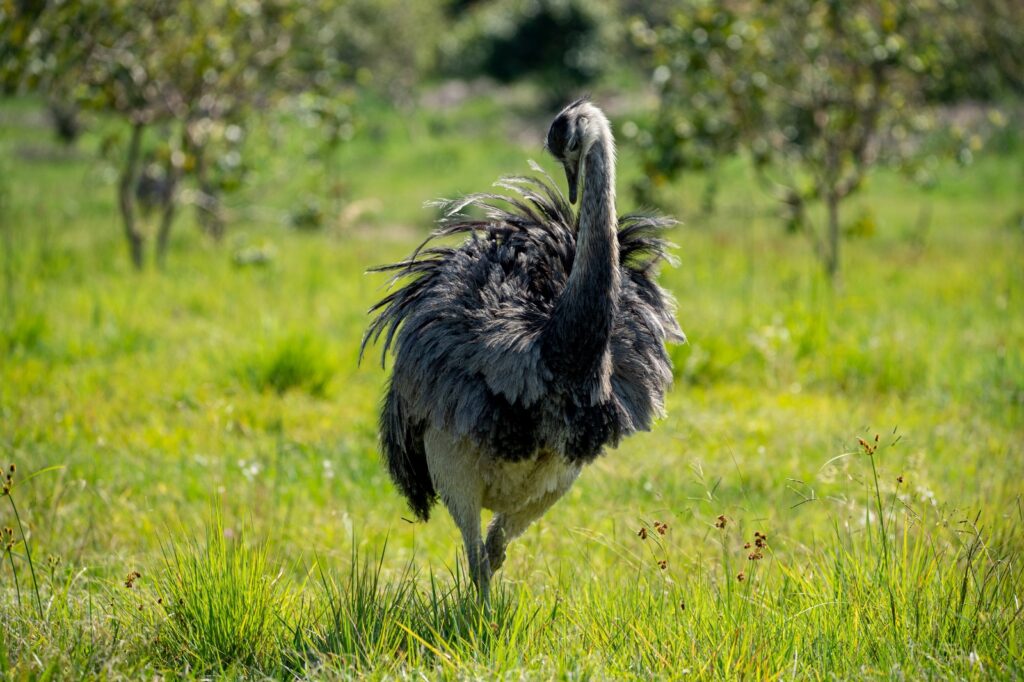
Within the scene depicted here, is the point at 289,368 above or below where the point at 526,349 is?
below

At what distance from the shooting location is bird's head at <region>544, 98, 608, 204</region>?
3.95 m

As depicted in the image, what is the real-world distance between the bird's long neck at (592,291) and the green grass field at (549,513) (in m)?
0.57

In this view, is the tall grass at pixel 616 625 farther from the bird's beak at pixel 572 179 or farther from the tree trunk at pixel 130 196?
the tree trunk at pixel 130 196

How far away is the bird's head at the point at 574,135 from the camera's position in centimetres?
395

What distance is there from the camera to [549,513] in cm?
532

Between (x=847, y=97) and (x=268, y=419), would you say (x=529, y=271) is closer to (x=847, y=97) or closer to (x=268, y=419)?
(x=268, y=419)

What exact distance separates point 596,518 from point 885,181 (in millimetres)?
14347

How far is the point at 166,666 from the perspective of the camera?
348cm

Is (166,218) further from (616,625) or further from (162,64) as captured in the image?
(616,625)

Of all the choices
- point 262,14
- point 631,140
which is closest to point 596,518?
point 631,140

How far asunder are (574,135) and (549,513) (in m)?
2.07

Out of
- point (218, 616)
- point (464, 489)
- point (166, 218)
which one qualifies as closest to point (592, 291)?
point (464, 489)

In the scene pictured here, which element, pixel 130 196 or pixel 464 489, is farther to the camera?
pixel 130 196

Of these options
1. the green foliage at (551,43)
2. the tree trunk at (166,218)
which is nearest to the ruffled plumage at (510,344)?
the tree trunk at (166,218)
